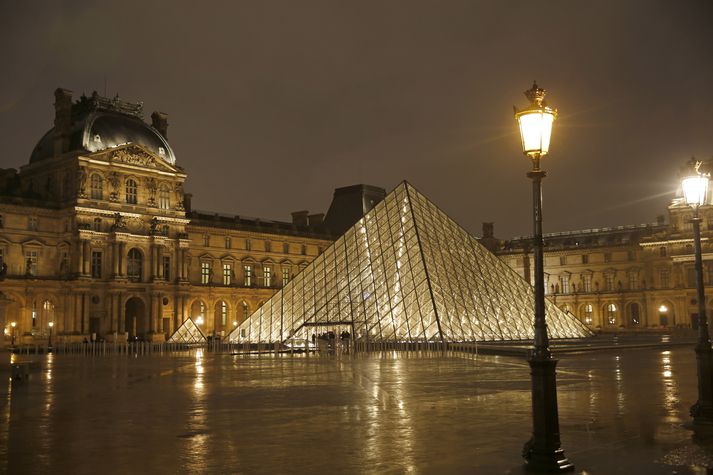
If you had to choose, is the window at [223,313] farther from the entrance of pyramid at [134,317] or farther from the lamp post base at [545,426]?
the lamp post base at [545,426]

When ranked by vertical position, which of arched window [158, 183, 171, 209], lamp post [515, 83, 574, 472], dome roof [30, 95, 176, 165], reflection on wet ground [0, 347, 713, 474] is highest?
dome roof [30, 95, 176, 165]

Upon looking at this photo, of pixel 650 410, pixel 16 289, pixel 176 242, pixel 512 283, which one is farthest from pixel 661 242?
pixel 650 410

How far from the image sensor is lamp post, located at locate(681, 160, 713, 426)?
362 inches

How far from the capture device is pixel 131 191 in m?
49.3

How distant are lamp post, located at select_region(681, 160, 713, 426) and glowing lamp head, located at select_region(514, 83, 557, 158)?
3.60 metres

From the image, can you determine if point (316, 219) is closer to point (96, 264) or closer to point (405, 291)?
point (96, 264)

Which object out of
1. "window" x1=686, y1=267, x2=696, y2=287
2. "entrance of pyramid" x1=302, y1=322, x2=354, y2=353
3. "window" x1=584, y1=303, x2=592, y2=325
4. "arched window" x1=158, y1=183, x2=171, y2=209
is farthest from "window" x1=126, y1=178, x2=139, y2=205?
"window" x1=686, y1=267, x2=696, y2=287

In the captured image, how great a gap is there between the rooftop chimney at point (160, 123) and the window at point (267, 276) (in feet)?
42.7

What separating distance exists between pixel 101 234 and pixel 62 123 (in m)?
7.49

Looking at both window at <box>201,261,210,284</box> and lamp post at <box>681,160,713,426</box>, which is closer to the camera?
lamp post at <box>681,160,713,426</box>

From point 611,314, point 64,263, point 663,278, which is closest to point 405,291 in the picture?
point 64,263

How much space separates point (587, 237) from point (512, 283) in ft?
139

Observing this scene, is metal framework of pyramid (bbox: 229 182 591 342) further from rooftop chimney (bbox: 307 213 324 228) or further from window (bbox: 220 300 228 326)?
rooftop chimney (bbox: 307 213 324 228)

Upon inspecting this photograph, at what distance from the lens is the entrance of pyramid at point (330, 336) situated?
30.1 metres
